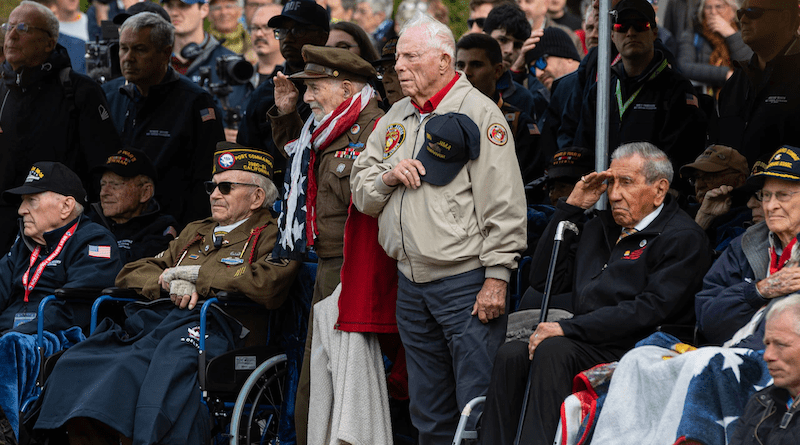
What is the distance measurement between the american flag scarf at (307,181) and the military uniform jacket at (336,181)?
0.03 m

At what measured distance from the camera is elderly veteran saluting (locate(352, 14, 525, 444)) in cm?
452

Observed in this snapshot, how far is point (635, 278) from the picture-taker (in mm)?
4500

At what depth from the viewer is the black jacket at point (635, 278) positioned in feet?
14.4

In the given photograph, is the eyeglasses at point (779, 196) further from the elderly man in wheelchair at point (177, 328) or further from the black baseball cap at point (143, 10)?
the black baseball cap at point (143, 10)

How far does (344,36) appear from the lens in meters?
6.37

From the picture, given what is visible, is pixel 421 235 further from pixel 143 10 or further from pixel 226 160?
pixel 143 10

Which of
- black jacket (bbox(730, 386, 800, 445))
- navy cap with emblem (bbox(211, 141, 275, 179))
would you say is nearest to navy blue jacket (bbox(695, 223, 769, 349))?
black jacket (bbox(730, 386, 800, 445))

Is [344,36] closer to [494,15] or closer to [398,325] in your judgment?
[494,15]

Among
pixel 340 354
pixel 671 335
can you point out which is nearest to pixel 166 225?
pixel 340 354

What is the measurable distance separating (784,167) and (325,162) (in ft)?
7.10

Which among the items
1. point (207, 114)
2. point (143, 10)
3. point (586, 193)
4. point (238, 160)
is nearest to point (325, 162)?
point (238, 160)

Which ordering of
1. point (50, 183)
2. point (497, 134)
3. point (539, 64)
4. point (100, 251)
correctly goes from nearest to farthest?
point (497, 134), point (100, 251), point (50, 183), point (539, 64)

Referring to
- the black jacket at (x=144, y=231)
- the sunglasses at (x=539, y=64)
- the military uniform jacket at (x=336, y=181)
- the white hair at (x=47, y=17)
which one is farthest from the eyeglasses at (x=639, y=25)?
the white hair at (x=47, y=17)

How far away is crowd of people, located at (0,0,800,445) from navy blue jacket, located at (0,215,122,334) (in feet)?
0.05
